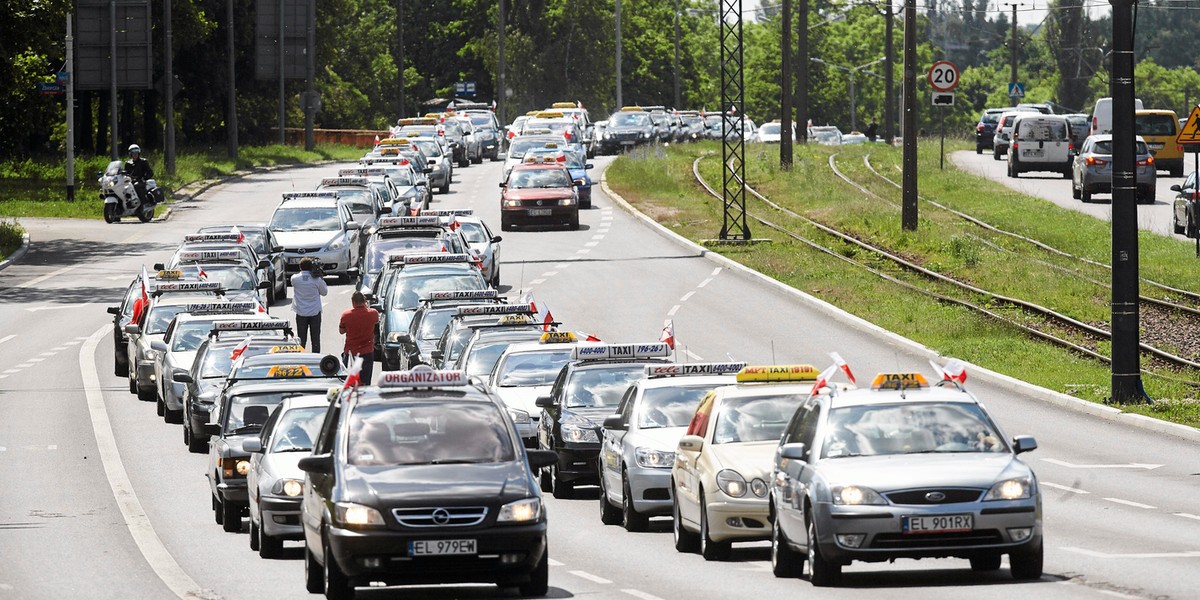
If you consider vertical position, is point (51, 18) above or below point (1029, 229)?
above

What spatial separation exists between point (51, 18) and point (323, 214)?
15.0m

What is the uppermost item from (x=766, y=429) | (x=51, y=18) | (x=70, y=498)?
(x=51, y=18)

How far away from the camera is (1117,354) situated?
27.2 meters

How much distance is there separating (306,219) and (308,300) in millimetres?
13483

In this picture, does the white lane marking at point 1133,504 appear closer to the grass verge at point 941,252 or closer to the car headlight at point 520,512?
the grass verge at point 941,252

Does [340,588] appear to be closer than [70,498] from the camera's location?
Yes

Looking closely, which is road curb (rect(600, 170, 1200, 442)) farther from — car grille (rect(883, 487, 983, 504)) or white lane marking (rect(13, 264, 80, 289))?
white lane marking (rect(13, 264, 80, 289))

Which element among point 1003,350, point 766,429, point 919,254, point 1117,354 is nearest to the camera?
point 766,429

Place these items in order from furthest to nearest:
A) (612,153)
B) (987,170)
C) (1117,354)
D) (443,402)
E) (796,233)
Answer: (612,153) → (987,170) → (796,233) → (1117,354) → (443,402)

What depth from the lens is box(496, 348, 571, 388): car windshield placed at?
24.8 m

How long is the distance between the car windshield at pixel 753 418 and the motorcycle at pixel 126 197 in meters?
44.3

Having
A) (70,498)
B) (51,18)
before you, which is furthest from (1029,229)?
(70,498)

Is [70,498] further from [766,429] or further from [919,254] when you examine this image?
[919,254]

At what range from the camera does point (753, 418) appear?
56.3ft
